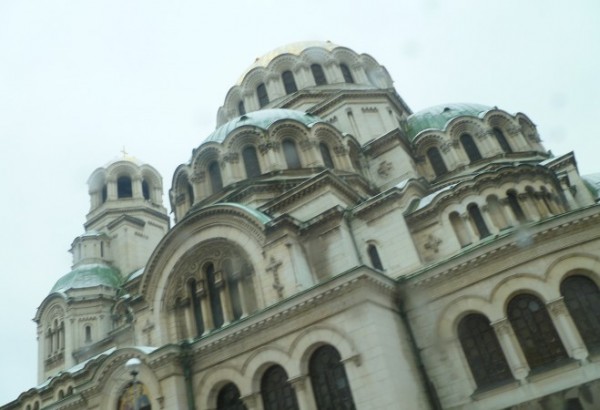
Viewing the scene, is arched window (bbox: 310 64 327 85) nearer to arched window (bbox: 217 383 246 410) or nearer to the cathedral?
the cathedral

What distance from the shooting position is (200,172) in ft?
82.8

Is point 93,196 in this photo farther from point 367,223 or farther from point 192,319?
point 367,223

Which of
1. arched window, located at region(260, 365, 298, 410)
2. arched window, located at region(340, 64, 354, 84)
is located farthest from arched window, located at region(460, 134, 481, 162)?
arched window, located at region(260, 365, 298, 410)

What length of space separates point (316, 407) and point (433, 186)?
13.1 m

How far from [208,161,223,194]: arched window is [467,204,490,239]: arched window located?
38.0 feet

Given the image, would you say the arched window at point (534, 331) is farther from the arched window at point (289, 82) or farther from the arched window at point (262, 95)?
the arched window at point (262, 95)

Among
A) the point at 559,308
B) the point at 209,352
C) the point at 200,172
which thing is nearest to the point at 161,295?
the point at 209,352

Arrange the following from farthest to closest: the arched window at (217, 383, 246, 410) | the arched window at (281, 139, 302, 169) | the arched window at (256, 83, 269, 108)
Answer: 1. the arched window at (256, 83, 269, 108)
2. the arched window at (281, 139, 302, 169)
3. the arched window at (217, 383, 246, 410)

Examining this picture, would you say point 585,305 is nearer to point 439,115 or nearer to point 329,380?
point 329,380

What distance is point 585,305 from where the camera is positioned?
574 inches

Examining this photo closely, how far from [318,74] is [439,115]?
934 centimetres

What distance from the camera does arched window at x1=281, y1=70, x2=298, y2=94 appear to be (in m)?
33.7

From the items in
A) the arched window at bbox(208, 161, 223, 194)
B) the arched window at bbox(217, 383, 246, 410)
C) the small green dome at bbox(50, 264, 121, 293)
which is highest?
the small green dome at bbox(50, 264, 121, 293)

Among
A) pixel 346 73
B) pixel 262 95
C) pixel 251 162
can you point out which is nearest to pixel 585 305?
pixel 251 162
